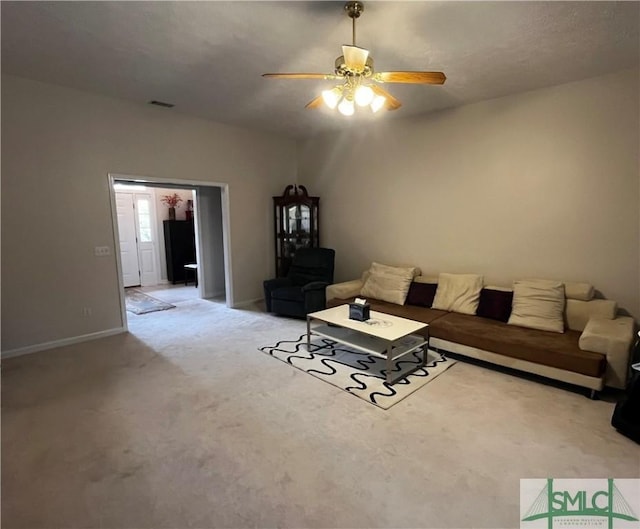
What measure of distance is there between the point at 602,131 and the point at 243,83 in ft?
12.0

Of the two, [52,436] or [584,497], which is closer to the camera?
[584,497]

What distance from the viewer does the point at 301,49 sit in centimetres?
287

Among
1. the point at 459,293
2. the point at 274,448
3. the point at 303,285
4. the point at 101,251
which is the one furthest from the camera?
the point at 303,285

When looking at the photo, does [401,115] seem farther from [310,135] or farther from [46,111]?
[46,111]

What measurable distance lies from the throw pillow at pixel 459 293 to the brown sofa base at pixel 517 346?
4.8 inches

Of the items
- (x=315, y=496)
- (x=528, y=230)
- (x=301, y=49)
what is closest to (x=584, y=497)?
(x=315, y=496)

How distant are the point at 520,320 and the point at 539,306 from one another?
8.9 inches

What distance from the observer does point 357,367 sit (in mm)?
3320

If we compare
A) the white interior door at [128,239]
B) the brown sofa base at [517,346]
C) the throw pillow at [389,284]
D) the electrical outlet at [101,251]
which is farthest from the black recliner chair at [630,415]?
the white interior door at [128,239]

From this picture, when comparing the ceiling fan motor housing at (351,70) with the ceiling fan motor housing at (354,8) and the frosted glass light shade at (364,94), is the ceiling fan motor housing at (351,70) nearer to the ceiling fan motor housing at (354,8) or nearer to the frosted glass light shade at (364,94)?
the frosted glass light shade at (364,94)

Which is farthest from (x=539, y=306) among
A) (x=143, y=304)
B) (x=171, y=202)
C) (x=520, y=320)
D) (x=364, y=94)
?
(x=171, y=202)

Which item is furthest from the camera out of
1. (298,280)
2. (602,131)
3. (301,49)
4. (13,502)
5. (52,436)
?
(298,280)

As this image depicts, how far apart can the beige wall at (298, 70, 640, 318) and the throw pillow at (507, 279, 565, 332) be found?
380 millimetres

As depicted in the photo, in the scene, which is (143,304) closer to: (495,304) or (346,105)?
(346,105)
